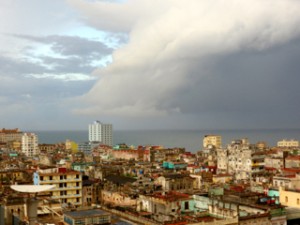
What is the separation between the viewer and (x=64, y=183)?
50344mm

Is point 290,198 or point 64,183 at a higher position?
point 64,183

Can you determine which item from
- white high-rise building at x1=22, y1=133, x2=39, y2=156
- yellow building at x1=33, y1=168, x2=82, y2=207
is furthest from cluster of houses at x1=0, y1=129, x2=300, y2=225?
white high-rise building at x1=22, y1=133, x2=39, y2=156

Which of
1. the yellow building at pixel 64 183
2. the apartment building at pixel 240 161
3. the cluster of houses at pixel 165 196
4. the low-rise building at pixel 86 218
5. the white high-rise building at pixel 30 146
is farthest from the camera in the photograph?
the white high-rise building at pixel 30 146

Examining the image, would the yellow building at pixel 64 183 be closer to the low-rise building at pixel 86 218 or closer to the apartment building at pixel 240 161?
the low-rise building at pixel 86 218

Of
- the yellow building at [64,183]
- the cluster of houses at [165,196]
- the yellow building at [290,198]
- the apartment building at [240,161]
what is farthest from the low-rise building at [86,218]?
the apartment building at [240,161]

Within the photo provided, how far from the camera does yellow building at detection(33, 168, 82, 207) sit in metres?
49.3

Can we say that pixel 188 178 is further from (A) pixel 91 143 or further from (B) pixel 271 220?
(A) pixel 91 143

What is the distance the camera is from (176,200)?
41.0 meters

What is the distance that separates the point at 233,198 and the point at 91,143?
531 ft

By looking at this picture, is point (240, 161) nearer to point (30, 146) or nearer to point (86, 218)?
point (86, 218)

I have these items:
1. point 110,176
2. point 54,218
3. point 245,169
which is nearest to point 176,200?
point 54,218

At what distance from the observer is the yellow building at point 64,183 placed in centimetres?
4928

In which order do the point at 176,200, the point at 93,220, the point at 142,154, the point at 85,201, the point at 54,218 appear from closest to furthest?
the point at 93,220 < the point at 54,218 < the point at 176,200 < the point at 85,201 < the point at 142,154

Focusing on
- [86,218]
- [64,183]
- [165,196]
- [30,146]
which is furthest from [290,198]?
[30,146]
